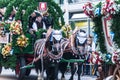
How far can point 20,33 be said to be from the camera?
13.2 metres

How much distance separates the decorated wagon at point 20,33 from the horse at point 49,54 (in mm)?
608

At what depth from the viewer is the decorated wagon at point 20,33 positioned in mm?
13148

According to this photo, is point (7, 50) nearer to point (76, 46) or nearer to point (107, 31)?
point (76, 46)

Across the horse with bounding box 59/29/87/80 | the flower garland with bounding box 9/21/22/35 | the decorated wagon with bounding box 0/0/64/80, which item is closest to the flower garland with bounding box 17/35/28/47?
the decorated wagon with bounding box 0/0/64/80

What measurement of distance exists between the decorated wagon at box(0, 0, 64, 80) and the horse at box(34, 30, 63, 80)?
608 millimetres

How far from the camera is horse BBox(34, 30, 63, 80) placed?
463 inches

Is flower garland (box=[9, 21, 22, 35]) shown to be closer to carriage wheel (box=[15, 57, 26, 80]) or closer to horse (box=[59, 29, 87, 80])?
carriage wheel (box=[15, 57, 26, 80])

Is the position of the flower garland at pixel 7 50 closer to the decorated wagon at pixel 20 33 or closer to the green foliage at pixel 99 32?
the decorated wagon at pixel 20 33

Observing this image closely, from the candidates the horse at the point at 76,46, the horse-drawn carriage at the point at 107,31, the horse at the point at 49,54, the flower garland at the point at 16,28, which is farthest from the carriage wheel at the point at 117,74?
the flower garland at the point at 16,28

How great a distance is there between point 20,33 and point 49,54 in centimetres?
171

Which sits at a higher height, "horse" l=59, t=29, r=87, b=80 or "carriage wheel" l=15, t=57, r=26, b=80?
"horse" l=59, t=29, r=87, b=80

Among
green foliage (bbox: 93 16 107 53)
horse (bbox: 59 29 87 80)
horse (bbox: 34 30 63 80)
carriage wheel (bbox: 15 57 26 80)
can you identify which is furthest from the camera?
carriage wheel (bbox: 15 57 26 80)

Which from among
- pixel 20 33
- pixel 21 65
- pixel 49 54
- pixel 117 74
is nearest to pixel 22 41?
pixel 20 33

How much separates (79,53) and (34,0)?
2.72 meters
